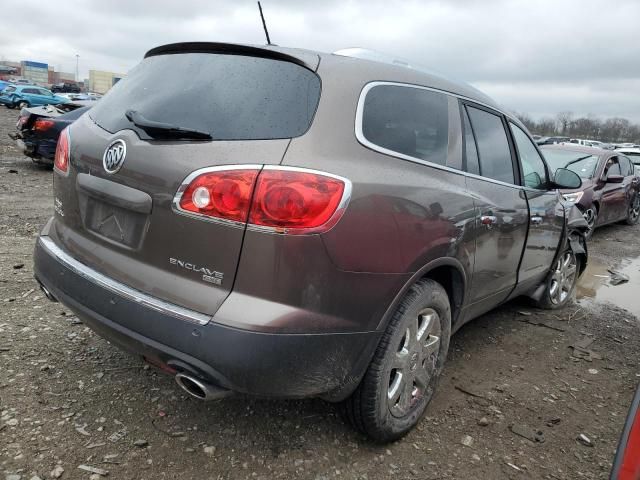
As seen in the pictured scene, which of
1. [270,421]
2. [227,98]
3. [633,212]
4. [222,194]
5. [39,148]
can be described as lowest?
[270,421]

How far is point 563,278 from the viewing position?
4.86 m

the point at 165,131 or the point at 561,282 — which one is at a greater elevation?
the point at 165,131

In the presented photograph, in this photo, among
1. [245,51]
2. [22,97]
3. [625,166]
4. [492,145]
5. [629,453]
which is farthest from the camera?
[22,97]

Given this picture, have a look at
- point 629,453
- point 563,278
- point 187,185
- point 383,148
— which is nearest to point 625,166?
point 563,278

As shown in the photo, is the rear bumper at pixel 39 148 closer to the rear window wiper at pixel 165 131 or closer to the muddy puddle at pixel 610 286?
the rear window wiper at pixel 165 131

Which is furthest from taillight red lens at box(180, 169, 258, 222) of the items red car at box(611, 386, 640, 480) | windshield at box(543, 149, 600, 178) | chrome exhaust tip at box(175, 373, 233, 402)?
windshield at box(543, 149, 600, 178)

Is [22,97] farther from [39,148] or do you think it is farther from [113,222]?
[113,222]

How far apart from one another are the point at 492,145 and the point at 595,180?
606 cm

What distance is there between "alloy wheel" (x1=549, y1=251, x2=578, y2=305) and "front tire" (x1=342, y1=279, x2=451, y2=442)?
2.36 m

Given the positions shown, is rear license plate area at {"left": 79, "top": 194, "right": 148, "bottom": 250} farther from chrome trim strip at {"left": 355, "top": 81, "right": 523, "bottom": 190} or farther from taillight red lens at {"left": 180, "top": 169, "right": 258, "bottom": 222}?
chrome trim strip at {"left": 355, "top": 81, "right": 523, "bottom": 190}

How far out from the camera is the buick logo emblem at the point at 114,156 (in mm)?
2129

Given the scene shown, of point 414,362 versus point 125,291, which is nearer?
point 125,291

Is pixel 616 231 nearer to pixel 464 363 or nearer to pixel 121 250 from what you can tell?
pixel 464 363

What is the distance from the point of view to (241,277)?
1881 millimetres
